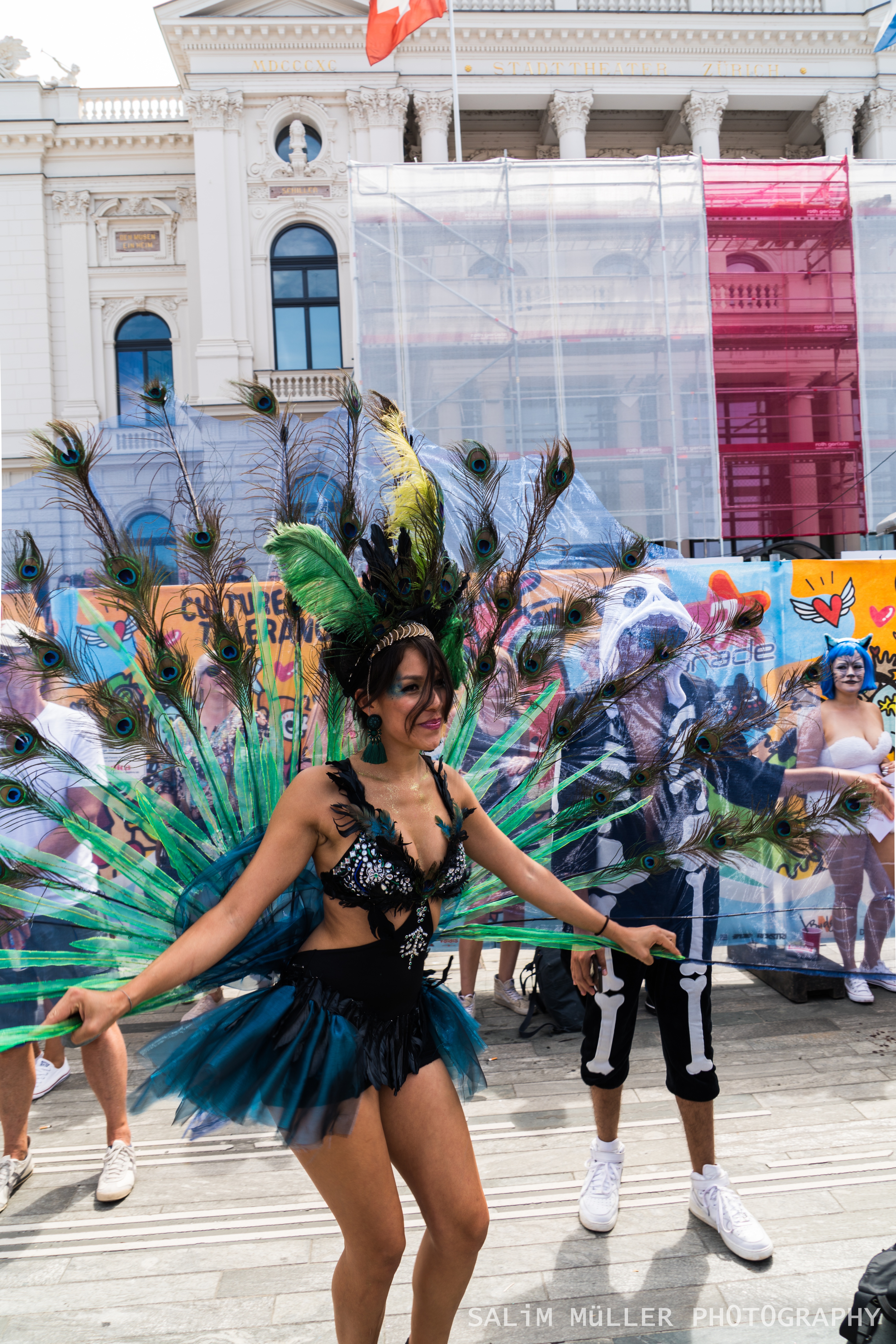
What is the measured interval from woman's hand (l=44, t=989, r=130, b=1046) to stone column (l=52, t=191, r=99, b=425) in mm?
23173

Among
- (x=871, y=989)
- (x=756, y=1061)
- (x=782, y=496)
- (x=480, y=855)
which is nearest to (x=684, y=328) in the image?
(x=782, y=496)

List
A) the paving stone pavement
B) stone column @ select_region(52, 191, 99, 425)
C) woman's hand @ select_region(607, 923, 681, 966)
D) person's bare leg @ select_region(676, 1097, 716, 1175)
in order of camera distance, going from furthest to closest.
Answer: stone column @ select_region(52, 191, 99, 425) → person's bare leg @ select_region(676, 1097, 716, 1175) → the paving stone pavement → woman's hand @ select_region(607, 923, 681, 966)

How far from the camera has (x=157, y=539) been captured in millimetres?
2742

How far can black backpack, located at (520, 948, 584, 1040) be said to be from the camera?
190 inches

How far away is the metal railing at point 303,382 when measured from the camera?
21172mm

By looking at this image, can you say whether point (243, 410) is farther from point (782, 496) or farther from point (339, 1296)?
point (339, 1296)

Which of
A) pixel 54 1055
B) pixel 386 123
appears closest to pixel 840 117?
pixel 386 123

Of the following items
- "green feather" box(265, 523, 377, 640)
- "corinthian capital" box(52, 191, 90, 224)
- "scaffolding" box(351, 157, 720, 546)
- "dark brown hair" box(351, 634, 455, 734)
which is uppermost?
"corinthian capital" box(52, 191, 90, 224)

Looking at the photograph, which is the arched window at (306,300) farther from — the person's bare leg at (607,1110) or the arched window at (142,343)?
the person's bare leg at (607,1110)

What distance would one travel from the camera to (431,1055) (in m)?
2.29

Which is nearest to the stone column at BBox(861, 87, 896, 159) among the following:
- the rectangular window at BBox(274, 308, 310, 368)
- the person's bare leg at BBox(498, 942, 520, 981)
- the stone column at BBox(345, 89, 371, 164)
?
the stone column at BBox(345, 89, 371, 164)
